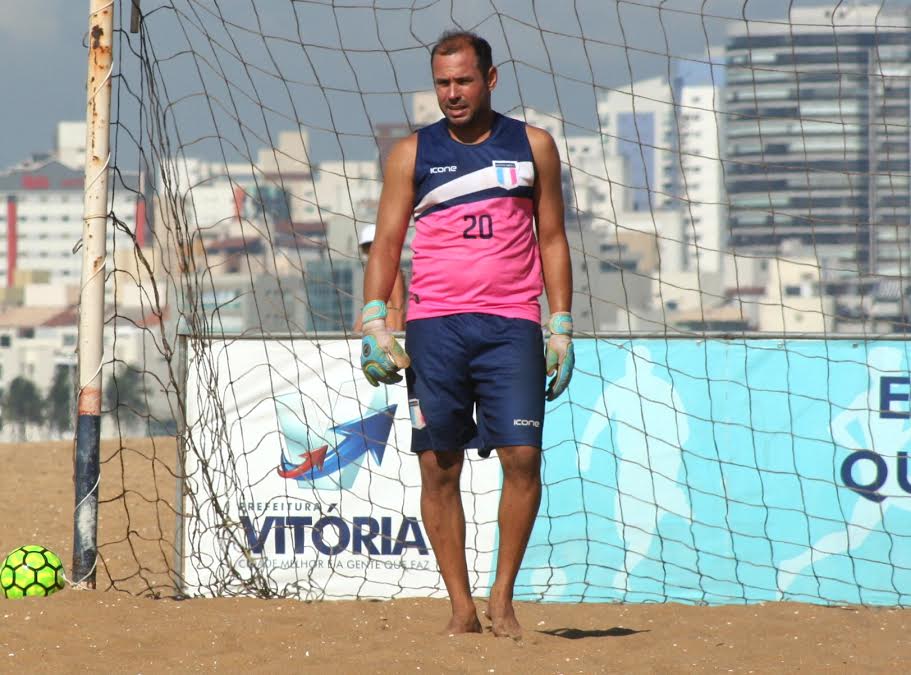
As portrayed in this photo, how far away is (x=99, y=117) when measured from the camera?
4.93m

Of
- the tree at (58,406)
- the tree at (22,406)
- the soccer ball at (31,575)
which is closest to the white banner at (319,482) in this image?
the soccer ball at (31,575)

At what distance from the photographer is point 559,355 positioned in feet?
13.1

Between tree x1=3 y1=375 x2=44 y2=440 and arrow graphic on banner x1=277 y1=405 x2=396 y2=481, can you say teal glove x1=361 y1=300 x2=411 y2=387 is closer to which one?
arrow graphic on banner x1=277 y1=405 x2=396 y2=481

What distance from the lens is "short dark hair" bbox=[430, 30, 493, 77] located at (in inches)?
154

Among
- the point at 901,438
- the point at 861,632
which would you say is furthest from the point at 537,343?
the point at 901,438

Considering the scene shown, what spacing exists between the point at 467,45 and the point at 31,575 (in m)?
2.41

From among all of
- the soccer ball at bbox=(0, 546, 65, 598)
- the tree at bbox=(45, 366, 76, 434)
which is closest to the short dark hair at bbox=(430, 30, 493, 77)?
the soccer ball at bbox=(0, 546, 65, 598)

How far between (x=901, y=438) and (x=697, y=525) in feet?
2.84

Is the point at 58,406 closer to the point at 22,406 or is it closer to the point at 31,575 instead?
the point at 22,406

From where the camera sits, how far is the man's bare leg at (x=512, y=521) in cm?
385

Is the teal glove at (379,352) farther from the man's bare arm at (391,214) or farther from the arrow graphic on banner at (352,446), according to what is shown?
the arrow graphic on banner at (352,446)

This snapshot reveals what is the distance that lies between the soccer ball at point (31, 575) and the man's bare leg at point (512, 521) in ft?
5.84

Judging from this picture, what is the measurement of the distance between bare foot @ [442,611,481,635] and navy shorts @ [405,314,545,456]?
0.46 metres

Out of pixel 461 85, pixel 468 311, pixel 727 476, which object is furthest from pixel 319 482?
pixel 461 85
